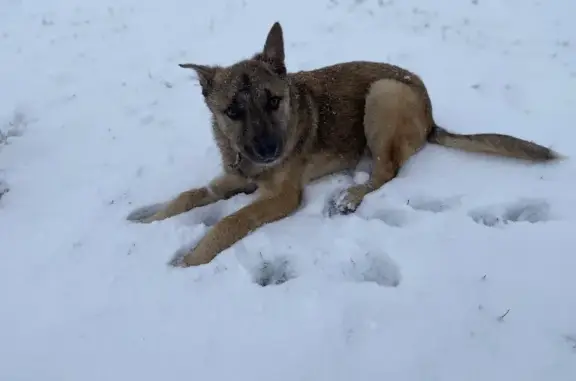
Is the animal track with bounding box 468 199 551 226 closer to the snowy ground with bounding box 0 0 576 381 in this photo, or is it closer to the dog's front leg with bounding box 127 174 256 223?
the snowy ground with bounding box 0 0 576 381

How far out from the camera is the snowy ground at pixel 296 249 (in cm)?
290

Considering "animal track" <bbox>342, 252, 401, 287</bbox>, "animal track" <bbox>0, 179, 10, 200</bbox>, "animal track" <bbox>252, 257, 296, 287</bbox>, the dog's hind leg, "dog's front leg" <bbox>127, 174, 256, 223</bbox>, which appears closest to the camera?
"animal track" <bbox>342, 252, 401, 287</bbox>

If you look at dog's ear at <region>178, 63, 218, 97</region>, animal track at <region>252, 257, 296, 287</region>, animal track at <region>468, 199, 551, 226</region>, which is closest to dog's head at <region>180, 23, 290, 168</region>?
dog's ear at <region>178, 63, 218, 97</region>

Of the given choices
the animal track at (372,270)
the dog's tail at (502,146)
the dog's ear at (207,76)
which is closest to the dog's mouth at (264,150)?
the dog's ear at (207,76)

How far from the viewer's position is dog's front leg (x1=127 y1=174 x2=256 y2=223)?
4480mm

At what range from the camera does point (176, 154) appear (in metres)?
5.30

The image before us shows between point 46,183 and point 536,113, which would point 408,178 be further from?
point 46,183

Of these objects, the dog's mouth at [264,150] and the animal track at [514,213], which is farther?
the dog's mouth at [264,150]

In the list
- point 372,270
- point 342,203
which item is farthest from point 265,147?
point 372,270

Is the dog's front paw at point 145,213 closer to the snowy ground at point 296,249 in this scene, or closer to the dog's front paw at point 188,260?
the snowy ground at point 296,249

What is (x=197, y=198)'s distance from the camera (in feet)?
15.0

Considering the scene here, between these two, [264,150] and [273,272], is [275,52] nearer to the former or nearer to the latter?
[264,150]

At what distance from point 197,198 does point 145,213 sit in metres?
0.48

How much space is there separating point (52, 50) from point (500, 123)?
657 cm
